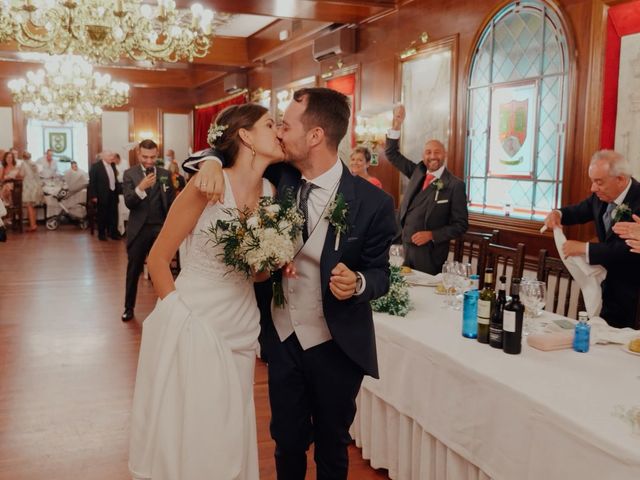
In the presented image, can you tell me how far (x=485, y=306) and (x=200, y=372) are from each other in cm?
114

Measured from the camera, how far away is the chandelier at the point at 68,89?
1009cm

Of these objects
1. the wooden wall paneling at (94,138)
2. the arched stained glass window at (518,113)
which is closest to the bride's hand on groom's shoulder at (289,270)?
the arched stained glass window at (518,113)

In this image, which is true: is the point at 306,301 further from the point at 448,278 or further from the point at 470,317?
the point at 448,278

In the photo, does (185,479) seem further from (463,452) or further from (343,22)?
(343,22)

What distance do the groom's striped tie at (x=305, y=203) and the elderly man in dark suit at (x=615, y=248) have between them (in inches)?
77.1

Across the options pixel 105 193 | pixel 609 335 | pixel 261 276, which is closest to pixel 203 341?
pixel 261 276

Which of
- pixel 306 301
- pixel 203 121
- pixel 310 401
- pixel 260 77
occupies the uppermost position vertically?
pixel 260 77

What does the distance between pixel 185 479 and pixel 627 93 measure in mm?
4140

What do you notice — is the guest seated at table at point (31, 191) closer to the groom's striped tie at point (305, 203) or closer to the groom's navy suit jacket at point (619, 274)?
the groom's navy suit jacket at point (619, 274)

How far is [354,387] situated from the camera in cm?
235

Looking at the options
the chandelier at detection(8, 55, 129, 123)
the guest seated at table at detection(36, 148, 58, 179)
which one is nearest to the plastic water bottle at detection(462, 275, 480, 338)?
the chandelier at detection(8, 55, 129, 123)

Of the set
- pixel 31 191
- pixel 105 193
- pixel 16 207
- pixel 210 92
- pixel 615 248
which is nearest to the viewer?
pixel 615 248

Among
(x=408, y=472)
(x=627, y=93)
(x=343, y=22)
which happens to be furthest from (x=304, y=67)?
(x=408, y=472)

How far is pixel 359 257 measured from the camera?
2.26 metres
